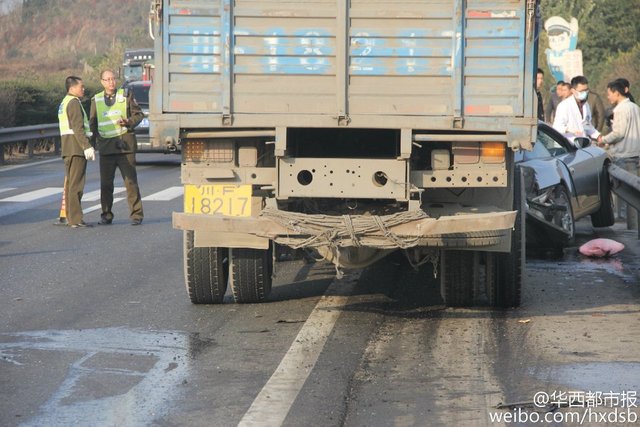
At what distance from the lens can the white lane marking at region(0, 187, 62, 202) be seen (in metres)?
16.8

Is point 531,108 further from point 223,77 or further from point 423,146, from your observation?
point 223,77

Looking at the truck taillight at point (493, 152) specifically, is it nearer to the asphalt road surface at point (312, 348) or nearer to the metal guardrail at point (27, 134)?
the asphalt road surface at point (312, 348)

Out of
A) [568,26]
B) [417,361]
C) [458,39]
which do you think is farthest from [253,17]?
[568,26]

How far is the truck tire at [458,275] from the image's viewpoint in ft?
28.1

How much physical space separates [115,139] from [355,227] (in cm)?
692

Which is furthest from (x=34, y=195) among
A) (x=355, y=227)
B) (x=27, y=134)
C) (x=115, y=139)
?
(x=355, y=227)

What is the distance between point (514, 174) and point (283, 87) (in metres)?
1.90

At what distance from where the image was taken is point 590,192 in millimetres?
13195

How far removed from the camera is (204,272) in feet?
28.5

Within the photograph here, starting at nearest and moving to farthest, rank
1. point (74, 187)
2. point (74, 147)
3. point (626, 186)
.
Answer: point (626, 186), point (74, 187), point (74, 147)

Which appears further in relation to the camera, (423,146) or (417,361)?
(423,146)

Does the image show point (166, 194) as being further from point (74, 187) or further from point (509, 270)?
point (509, 270)

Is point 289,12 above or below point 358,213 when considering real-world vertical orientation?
above

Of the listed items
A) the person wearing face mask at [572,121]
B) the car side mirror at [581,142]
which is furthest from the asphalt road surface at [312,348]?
the person wearing face mask at [572,121]
